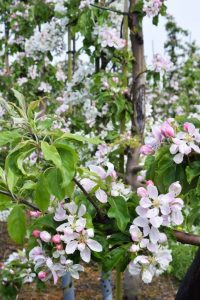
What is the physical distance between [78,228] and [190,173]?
0.32 m

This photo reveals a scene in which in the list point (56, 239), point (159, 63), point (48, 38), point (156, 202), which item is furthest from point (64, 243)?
point (48, 38)

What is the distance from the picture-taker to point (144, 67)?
3.91m

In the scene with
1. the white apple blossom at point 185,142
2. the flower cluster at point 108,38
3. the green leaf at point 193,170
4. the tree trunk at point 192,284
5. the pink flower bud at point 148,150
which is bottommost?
the tree trunk at point 192,284

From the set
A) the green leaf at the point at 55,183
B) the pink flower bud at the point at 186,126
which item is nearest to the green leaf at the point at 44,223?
the green leaf at the point at 55,183

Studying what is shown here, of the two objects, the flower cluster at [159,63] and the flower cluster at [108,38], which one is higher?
the flower cluster at [108,38]

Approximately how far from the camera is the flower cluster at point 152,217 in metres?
1.33

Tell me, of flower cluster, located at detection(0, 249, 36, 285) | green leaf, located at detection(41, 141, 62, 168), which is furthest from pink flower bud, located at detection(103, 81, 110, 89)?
green leaf, located at detection(41, 141, 62, 168)

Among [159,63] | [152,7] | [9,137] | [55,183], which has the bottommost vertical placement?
[55,183]

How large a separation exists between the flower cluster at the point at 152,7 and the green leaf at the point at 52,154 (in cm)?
250

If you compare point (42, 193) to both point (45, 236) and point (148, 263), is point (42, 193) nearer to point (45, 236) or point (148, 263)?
point (45, 236)

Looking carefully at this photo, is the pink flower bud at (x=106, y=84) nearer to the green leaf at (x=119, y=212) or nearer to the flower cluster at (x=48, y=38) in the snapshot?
the flower cluster at (x=48, y=38)

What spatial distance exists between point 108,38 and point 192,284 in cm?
240

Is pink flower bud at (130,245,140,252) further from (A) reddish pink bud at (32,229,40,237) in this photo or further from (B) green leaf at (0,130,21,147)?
(B) green leaf at (0,130,21,147)

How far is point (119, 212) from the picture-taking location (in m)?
1.42
